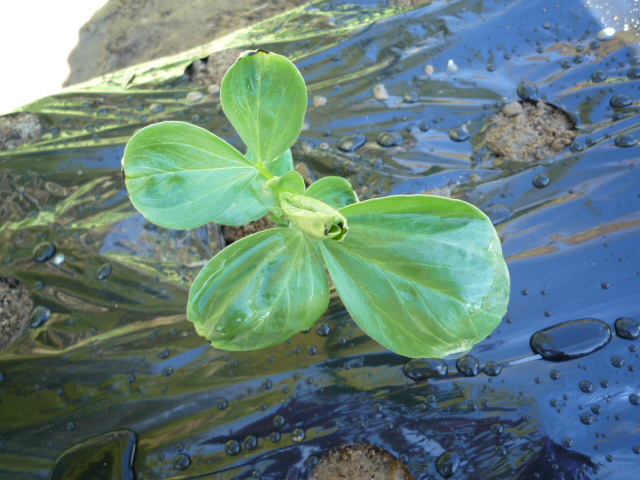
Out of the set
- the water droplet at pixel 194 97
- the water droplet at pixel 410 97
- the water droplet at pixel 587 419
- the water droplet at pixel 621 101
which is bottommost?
the water droplet at pixel 587 419

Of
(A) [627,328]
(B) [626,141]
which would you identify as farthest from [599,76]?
(A) [627,328]

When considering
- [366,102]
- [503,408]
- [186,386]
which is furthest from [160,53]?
[503,408]

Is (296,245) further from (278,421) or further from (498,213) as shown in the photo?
(498,213)

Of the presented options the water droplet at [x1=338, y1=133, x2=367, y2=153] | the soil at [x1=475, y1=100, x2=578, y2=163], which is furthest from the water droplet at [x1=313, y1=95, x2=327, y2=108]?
the soil at [x1=475, y1=100, x2=578, y2=163]

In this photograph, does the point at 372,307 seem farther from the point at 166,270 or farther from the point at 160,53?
the point at 160,53

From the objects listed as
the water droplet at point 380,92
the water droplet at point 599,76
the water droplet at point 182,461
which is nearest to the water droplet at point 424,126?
the water droplet at point 380,92

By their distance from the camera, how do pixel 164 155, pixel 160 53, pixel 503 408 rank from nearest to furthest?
pixel 164 155
pixel 503 408
pixel 160 53

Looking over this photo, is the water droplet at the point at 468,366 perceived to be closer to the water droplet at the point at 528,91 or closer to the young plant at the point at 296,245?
the young plant at the point at 296,245
